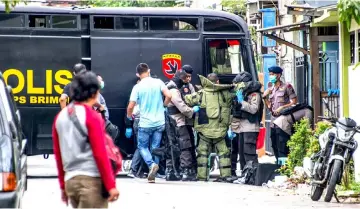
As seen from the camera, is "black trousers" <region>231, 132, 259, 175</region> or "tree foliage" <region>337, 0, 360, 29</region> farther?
"black trousers" <region>231, 132, 259, 175</region>

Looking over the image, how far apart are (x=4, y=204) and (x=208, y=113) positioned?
8613mm

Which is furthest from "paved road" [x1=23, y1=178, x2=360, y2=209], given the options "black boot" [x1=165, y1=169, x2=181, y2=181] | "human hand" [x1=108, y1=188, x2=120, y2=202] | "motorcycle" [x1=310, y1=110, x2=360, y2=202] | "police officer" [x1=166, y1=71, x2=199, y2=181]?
"human hand" [x1=108, y1=188, x2=120, y2=202]

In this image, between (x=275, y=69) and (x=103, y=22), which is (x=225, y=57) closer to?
(x=275, y=69)

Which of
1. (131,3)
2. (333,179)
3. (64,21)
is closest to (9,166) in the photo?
(333,179)

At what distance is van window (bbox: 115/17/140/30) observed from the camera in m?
20.0

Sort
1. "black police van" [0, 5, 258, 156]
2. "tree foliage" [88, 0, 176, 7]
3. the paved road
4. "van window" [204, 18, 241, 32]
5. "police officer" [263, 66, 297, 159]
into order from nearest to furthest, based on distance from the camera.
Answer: the paved road, "police officer" [263, 66, 297, 159], "black police van" [0, 5, 258, 156], "van window" [204, 18, 241, 32], "tree foliage" [88, 0, 176, 7]

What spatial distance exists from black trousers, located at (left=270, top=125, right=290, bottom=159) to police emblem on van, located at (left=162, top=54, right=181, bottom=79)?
2.45 m

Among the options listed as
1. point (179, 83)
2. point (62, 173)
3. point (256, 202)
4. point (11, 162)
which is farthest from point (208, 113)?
point (62, 173)

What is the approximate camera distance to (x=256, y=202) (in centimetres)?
1416

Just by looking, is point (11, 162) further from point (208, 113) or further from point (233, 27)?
point (233, 27)

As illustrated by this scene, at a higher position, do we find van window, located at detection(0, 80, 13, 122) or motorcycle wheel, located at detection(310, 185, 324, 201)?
van window, located at detection(0, 80, 13, 122)

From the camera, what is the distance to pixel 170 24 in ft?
66.0

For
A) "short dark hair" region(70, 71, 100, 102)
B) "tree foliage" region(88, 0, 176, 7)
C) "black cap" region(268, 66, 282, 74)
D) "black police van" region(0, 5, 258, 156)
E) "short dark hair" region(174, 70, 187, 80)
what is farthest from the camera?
"tree foliage" region(88, 0, 176, 7)

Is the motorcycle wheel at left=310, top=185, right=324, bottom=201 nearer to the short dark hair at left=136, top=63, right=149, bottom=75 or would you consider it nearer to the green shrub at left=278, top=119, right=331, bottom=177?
the green shrub at left=278, top=119, right=331, bottom=177
